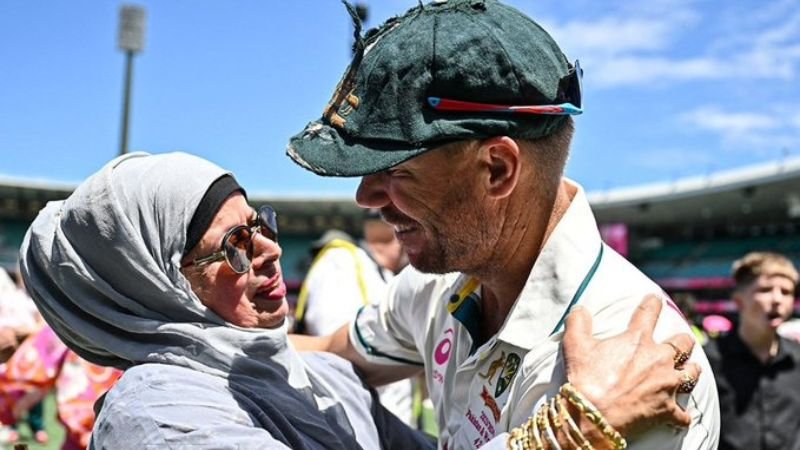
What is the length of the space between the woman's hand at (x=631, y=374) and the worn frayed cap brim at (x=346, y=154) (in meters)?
0.46

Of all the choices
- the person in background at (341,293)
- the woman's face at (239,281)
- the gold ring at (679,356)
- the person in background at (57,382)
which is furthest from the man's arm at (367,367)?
the person in background at (341,293)

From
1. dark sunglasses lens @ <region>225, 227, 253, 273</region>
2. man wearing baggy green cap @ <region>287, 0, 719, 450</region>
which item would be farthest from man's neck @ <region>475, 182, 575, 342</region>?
dark sunglasses lens @ <region>225, 227, 253, 273</region>

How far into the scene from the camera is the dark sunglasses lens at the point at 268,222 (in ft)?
7.57

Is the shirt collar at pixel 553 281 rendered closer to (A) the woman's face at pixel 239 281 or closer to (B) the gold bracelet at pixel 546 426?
(B) the gold bracelet at pixel 546 426

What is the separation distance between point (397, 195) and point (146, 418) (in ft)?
Result: 2.16

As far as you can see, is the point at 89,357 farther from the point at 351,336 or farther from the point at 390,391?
the point at 390,391

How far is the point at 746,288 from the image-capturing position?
5145 mm

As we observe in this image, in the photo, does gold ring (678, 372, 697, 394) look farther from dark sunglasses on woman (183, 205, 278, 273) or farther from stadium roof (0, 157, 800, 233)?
stadium roof (0, 157, 800, 233)

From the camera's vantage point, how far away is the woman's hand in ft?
4.98

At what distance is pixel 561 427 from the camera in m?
1.52

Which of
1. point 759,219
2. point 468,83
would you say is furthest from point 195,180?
point 759,219

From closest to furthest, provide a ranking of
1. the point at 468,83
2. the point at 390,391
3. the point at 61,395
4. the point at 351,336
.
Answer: the point at 468,83 < the point at 351,336 < the point at 61,395 < the point at 390,391

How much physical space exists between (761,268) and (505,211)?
382 centimetres

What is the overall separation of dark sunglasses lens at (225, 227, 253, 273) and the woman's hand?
0.91m
